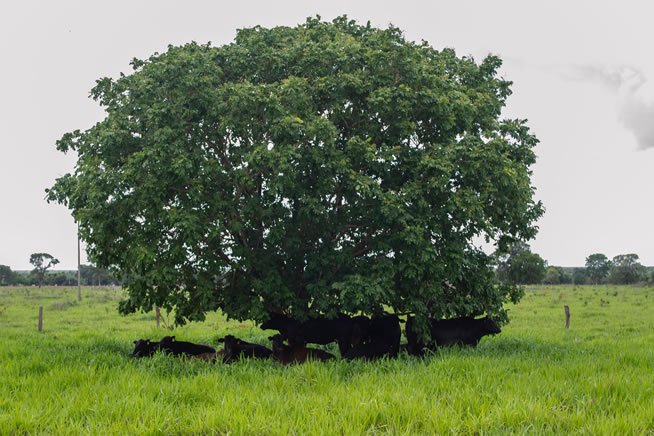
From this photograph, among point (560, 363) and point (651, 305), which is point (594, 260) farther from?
point (560, 363)

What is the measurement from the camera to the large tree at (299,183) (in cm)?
1141

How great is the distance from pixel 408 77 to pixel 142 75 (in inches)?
281

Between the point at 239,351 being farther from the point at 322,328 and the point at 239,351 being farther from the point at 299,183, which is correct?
the point at 299,183

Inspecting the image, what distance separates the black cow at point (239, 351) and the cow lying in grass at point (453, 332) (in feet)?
12.8

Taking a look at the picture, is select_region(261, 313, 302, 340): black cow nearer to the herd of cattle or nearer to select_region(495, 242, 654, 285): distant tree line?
the herd of cattle

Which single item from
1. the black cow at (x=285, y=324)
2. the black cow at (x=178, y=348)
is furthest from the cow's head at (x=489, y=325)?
the black cow at (x=178, y=348)

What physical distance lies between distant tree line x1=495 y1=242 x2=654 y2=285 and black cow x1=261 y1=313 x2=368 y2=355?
44033mm

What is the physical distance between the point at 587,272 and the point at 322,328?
103m

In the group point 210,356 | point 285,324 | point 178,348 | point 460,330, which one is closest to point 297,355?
point 285,324

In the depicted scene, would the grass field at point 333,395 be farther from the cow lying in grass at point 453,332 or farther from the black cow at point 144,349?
the cow lying in grass at point 453,332

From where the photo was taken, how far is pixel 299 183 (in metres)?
12.3

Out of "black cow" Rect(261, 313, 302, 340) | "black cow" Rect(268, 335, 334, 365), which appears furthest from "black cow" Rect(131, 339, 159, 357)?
"black cow" Rect(268, 335, 334, 365)

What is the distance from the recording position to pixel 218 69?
1223 cm

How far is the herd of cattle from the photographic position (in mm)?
12816
